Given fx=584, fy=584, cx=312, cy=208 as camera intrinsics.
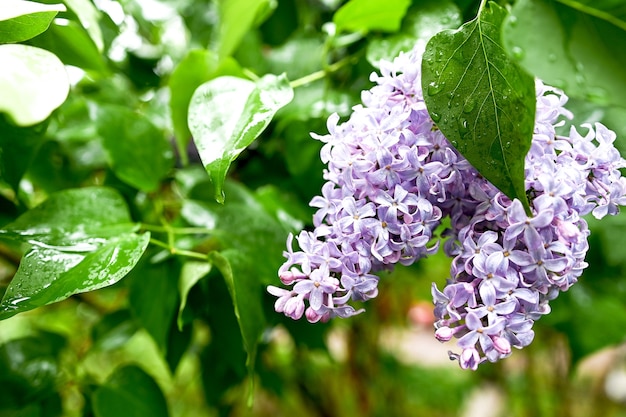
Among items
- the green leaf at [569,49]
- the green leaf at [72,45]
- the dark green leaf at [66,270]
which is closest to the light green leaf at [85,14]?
the green leaf at [72,45]

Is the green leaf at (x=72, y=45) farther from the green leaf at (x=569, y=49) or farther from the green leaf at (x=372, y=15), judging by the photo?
the green leaf at (x=569, y=49)

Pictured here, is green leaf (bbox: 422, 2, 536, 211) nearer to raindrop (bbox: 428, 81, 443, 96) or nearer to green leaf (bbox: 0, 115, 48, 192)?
raindrop (bbox: 428, 81, 443, 96)

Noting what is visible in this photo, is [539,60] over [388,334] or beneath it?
over

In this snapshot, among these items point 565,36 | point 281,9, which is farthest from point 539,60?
point 281,9

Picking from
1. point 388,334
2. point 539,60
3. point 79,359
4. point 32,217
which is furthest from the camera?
point 388,334

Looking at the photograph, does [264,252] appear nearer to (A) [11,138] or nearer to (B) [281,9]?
(A) [11,138]

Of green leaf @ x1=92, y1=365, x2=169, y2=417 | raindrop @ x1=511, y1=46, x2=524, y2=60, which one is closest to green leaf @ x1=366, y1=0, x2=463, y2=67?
raindrop @ x1=511, y1=46, x2=524, y2=60
